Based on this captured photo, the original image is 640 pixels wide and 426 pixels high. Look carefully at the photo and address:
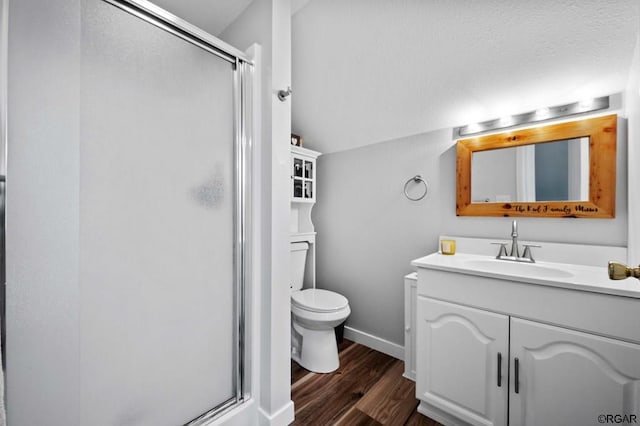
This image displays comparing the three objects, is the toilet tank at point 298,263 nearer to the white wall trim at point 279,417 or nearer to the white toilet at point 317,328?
the white toilet at point 317,328

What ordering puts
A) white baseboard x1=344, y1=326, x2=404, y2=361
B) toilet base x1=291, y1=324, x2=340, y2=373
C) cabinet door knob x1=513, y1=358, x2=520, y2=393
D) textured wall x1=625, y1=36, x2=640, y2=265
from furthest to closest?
white baseboard x1=344, y1=326, x2=404, y2=361, toilet base x1=291, y1=324, x2=340, y2=373, cabinet door knob x1=513, y1=358, x2=520, y2=393, textured wall x1=625, y1=36, x2=640, y2=265

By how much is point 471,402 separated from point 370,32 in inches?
77.8

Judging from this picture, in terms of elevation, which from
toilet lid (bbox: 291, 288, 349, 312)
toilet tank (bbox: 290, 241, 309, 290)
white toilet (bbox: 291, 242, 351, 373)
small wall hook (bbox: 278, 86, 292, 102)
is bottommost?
white toilet (bbox: 291, 242, 351, 373)

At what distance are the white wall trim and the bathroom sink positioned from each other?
1.23m

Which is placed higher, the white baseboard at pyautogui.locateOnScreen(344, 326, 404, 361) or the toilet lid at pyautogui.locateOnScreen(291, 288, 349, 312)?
the toilet lid at pyautogui.locateOnScreen(291, 288, 349, 312)

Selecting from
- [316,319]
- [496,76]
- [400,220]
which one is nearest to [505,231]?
[400,220]

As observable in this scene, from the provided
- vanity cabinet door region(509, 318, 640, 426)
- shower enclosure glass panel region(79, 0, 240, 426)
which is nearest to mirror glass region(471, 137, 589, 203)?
vanity cabinet door region(509, 318, 640, 426)

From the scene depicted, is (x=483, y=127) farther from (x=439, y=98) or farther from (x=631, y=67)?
(x=631, y=67)

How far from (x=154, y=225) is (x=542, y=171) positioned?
6.53 ft

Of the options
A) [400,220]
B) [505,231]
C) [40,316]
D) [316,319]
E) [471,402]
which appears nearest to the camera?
[40,316]

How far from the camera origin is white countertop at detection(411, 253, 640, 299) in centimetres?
94

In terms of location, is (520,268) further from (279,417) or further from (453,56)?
Result: (279,417)

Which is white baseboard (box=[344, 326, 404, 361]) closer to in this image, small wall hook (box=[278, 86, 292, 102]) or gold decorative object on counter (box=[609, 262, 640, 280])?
gold decorative object on counter (box=[609, 262, 640, 280])

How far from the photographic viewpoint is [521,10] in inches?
44.5
